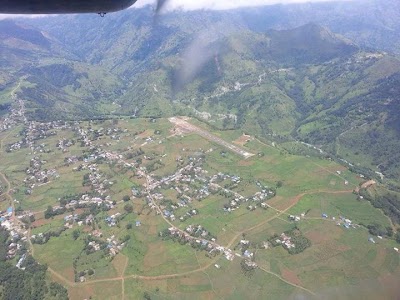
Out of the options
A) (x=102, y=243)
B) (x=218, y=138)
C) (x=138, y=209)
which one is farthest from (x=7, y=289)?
(x=218, y=138)

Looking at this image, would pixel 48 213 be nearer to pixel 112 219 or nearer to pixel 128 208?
→ pixel 112 219

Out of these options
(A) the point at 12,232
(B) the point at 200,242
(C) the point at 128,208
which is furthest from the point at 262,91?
(A) the point at 12,232

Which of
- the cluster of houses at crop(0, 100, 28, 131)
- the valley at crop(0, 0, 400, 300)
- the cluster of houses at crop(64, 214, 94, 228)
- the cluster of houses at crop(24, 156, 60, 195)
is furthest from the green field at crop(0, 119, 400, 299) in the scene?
the cluster of houses at crop(0, 100, 28, 131)

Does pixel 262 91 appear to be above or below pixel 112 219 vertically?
below

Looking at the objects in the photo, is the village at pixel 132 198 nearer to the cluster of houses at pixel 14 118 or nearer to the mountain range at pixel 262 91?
the cluster of houses at pixel 14 118

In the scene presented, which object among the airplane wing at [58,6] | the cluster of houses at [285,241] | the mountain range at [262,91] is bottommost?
the mountain range at [262,91]

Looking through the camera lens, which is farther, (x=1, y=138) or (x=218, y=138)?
(x=1, y=138)

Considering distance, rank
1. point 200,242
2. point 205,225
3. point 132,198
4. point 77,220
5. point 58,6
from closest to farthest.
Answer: point 58,6 < point 200,242 < point 205,225 < point 77,220 < point 132,198

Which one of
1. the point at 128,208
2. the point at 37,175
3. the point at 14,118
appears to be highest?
the point at 128,208

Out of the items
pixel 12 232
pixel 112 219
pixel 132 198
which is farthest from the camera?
pixel 132 198

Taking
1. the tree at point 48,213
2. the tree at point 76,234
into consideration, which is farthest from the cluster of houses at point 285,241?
the tree at point 48,213

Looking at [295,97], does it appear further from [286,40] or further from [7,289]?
[7,289]
